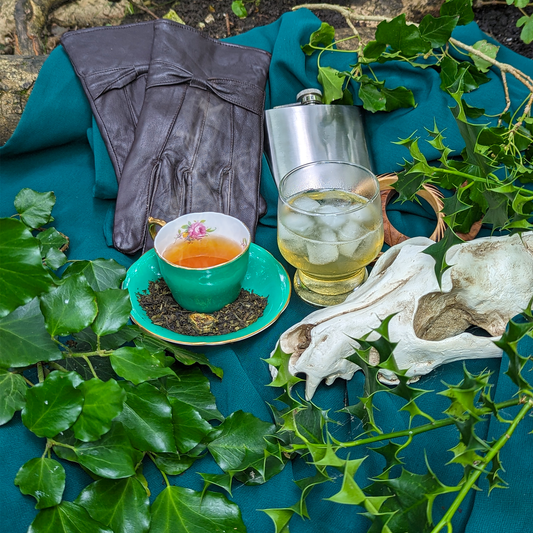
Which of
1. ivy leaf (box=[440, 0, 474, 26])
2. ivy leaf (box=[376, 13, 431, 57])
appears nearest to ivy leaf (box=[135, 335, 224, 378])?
ivy leaf (box=[376, 13, 431, 57])

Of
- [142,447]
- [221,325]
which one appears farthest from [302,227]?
[142,447]

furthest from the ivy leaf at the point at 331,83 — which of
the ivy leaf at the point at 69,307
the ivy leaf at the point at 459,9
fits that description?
the ivy leaf at the point at 69,307

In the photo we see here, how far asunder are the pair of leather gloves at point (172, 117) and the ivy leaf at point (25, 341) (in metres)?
0.51

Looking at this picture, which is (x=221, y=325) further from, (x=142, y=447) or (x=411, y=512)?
(x=411, y=512)

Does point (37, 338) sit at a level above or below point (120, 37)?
below

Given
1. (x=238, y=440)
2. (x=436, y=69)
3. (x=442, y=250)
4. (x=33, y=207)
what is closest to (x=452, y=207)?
(x=442, y=250)

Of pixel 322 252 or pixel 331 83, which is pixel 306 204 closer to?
pixel 322 252

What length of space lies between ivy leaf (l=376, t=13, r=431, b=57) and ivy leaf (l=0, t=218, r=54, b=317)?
2.84ft

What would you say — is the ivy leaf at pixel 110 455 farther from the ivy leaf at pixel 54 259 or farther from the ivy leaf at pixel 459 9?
the ivy leaf at pixel 459 9

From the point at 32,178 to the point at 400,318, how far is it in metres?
0.91

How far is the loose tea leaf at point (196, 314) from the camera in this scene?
0.89 meters

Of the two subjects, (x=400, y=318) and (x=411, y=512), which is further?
(x=400, y=318)

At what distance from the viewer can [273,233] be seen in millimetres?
1194

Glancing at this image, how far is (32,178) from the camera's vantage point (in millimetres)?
1250
